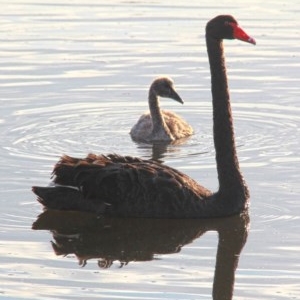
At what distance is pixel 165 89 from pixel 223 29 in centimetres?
312

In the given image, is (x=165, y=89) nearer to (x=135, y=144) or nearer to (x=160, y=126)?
(x=160, y=126)

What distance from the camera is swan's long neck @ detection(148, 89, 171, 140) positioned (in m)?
11.2

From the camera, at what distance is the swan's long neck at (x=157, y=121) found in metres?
11.2

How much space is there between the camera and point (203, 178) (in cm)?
923

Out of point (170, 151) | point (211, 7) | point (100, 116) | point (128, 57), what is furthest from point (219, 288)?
point (211, 7)

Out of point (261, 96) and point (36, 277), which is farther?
point (261, 96)

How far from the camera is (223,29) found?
854cm

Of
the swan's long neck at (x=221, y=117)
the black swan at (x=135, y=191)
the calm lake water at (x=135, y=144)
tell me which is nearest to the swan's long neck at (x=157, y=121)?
the calm lake water at (x=135, y=144)

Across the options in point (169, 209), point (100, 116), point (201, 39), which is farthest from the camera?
point (201, 39)

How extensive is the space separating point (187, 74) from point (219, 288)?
654 centimetres

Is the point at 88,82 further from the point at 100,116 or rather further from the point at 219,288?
the point at 219,288

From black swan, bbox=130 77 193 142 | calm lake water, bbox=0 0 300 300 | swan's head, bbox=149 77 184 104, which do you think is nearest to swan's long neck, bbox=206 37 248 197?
calm lake water, bbox=0 0 300 300

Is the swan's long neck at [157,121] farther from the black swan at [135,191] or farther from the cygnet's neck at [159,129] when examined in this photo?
the black swan at [135,191]

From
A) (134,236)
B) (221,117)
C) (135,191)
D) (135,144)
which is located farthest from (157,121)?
(134,236)
